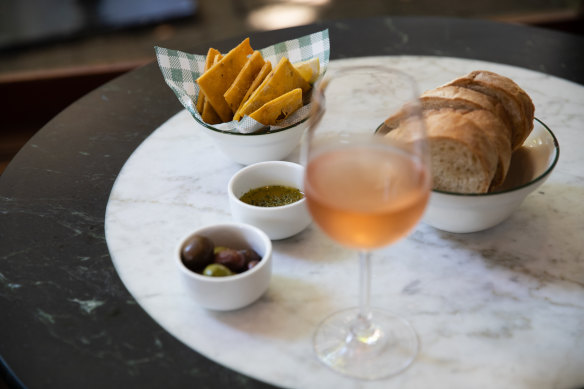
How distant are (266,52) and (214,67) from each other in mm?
255

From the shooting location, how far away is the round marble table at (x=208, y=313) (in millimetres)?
964

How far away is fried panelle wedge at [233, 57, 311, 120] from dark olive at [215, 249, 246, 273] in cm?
44

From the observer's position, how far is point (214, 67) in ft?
4.72

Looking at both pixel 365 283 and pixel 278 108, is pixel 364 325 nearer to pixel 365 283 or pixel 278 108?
pixel 365 283

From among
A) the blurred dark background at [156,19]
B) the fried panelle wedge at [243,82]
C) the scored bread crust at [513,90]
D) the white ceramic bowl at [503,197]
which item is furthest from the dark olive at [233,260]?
the blurred dark background at [156,19]

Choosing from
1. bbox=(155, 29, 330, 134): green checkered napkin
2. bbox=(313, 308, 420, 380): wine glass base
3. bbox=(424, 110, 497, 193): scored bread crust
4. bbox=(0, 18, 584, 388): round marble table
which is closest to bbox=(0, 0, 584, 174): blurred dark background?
bbox=(155, 29, 330, 134): green checkered napkin

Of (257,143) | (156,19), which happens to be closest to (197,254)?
(257,143)

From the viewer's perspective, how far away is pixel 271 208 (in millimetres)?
1202

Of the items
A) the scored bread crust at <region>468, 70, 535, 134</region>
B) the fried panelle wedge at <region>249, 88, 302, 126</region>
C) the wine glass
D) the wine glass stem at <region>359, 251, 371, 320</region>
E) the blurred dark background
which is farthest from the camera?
the blurred dark background

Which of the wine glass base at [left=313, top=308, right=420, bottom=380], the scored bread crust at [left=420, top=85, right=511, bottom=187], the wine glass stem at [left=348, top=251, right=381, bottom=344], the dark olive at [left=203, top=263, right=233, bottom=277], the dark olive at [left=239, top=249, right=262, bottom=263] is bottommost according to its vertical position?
the wine glass base at [left=313, top=308, right=420, bottom=380]

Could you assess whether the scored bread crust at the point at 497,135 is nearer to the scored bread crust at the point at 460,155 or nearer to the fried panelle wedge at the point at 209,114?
the scored bread crust at the point at 460,155

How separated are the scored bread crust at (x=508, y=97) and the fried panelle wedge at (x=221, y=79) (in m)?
0.49

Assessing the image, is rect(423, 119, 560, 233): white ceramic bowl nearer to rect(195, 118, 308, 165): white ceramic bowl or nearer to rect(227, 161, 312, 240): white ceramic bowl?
rect(227, 161, 312, 240): white ceramic bowl

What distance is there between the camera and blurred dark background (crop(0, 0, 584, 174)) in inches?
152
